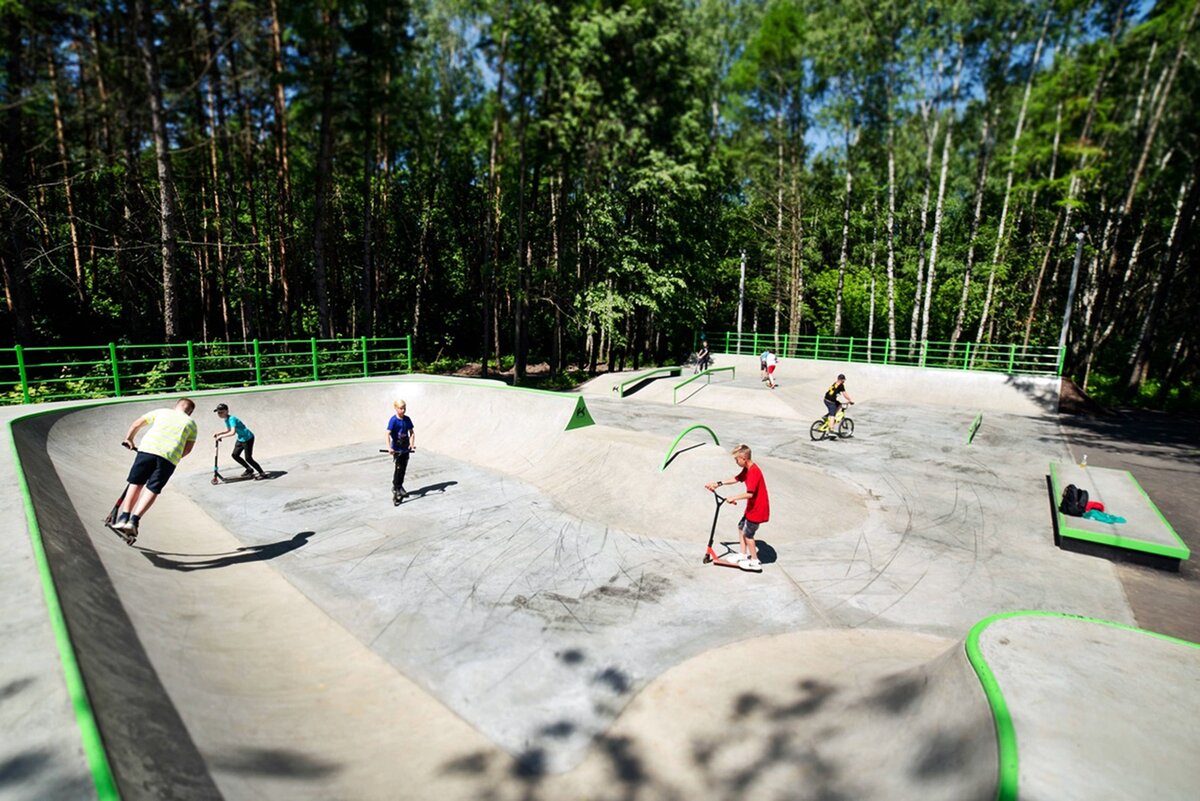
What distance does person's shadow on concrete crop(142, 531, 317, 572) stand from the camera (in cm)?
670

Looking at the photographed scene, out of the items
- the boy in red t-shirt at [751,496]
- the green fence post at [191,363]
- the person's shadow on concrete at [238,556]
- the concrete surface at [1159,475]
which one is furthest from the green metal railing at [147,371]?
the concrete surface at [1159,475]

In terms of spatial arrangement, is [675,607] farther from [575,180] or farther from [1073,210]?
[1073,210]

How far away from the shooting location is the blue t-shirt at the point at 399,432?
9.45m

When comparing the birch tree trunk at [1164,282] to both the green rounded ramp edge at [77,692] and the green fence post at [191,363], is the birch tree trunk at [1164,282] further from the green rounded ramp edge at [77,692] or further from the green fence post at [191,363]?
the green fence post at [191,363]

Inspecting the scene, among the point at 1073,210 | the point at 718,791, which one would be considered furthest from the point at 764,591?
the point at 1073,210

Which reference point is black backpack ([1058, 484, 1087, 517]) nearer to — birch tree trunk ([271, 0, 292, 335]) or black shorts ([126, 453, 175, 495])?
black shorts ([126, 453, 175, 495])

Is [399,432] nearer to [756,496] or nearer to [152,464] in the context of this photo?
[152,464]

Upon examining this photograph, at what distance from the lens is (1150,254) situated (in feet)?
93.6

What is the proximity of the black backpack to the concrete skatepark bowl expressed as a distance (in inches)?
21.8

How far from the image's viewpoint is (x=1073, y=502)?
856cm

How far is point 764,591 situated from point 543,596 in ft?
8.76

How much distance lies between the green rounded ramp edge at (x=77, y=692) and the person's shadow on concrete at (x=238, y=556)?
2028mm

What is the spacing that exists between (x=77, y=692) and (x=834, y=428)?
1577 centimetres

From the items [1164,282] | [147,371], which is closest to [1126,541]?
[1164,282]
